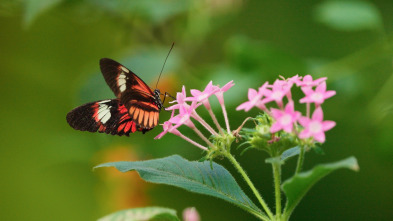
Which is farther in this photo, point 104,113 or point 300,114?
point 104,113

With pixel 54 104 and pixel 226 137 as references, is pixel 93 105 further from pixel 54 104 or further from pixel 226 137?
pixel 54 104

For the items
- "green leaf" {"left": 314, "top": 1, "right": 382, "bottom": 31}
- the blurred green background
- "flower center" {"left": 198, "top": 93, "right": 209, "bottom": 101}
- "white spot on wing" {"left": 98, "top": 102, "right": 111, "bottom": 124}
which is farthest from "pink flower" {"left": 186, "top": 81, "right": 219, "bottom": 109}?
"green leaf" {"left": 314, "top": 1, "right": 382, "bottom": 31}

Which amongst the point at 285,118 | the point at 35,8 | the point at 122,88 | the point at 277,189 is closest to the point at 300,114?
the point at 285,118

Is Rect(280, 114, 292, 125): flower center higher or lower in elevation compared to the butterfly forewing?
lower

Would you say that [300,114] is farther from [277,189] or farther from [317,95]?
[277,189]

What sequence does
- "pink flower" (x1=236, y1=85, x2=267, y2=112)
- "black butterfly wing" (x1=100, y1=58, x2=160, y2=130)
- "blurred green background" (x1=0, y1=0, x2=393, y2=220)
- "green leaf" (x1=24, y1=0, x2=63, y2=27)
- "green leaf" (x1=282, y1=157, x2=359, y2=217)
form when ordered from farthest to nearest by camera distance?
"blurred green background" (x1=0, y1=0, x2=393, y2=220), "green leaf" (x1=24, y1=0, x2=63, y2=27), "black butterfly wing" (x1=100, y1=58, x2=160, y2=130), "pink flower" (x1=236, y1=85, x2=267, y2=112), "green leaf" (x1=282, y1=157, x2=359, y2=217)

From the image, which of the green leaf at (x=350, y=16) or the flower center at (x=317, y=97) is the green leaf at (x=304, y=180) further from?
the green leaf at (x=350, y=16)

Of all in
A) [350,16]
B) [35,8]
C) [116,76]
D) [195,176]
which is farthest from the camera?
[350,16]

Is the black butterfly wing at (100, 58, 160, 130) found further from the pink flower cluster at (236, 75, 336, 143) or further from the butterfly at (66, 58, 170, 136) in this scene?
the pink flower cluster at (236, 75, 336, 143)
